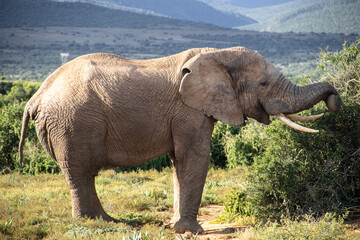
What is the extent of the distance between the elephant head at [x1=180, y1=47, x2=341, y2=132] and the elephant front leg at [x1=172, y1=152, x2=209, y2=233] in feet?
2.65

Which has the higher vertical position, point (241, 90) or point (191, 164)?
point (241, 90)

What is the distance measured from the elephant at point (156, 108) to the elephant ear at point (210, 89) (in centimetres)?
1

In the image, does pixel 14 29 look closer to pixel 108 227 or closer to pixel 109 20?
pixel 109 20

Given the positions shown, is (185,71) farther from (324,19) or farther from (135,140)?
(324,19)

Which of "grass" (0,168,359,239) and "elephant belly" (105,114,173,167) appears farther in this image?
"elephant belly" (105,114,173,167)

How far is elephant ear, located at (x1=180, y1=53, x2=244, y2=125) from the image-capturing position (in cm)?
662

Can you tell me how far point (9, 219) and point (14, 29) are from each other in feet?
398

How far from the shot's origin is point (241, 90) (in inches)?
270

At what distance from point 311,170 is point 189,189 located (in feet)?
7.58

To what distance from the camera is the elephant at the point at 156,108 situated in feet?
21.2

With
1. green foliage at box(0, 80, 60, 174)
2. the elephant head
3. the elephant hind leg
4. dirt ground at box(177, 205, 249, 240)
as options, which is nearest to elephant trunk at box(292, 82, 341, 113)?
the elephant head

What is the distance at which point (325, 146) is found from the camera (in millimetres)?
7711

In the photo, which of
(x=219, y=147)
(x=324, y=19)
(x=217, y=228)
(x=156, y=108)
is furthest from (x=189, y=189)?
(x=324, y=19)

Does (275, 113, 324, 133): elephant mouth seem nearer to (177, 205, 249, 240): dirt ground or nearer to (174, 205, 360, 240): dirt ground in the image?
(174, 205, 360, 240): dirt ground
